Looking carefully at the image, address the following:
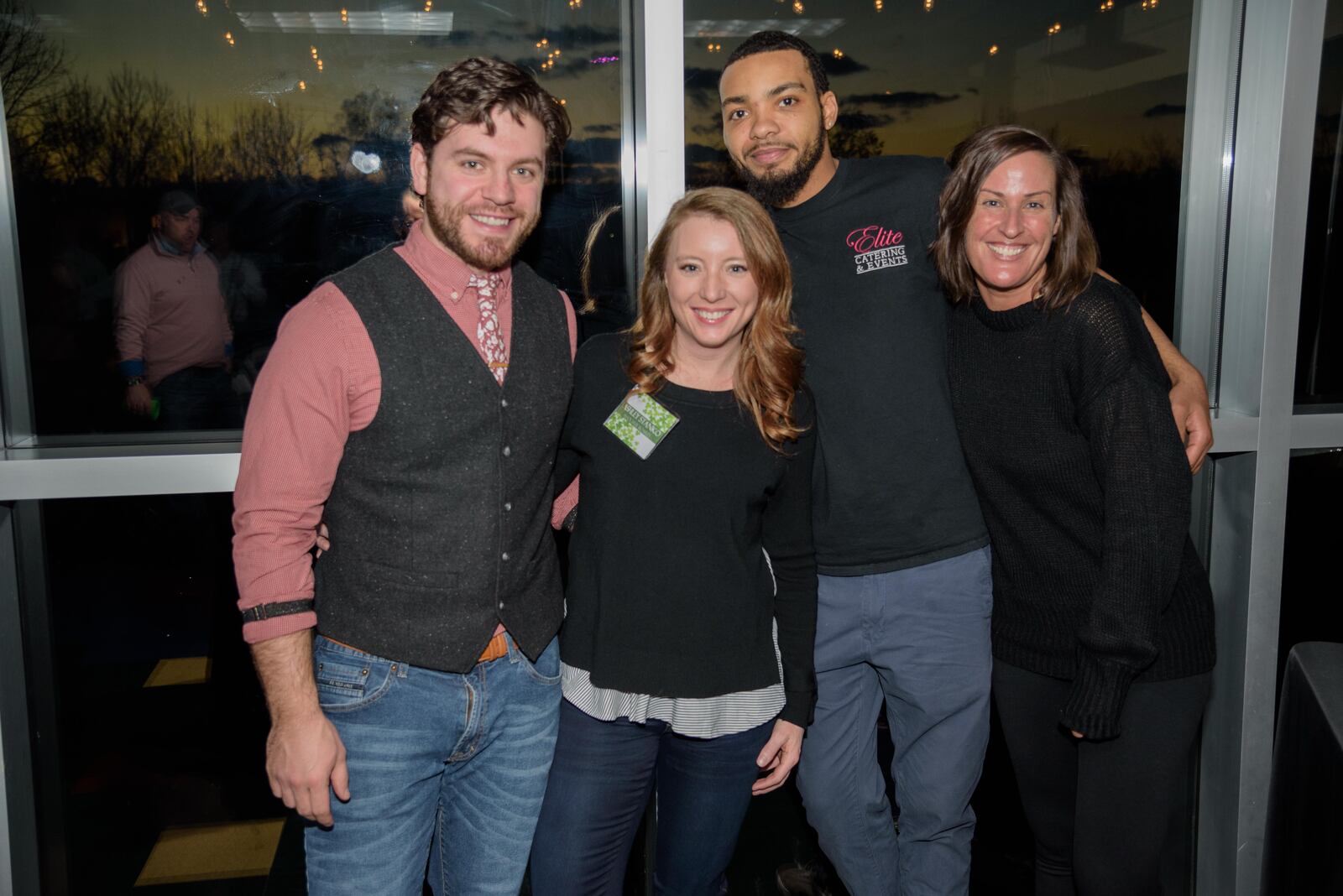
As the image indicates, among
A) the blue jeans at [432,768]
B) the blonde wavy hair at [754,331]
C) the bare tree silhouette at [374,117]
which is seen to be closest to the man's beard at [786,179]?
the blonde wavy hair at [754,331]

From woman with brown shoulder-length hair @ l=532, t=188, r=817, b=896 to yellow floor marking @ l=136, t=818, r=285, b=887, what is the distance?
1171mm

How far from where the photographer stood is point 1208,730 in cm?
273

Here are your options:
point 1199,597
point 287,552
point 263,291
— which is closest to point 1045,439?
point 1199,597

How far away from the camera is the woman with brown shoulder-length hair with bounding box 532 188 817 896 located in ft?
5.60

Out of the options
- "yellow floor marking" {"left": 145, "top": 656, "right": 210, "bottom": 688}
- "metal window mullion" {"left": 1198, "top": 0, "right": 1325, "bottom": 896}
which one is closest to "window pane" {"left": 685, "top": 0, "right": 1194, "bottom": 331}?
"metal window mullion" {"left": 1198, "top": 0, "right": 1325, "bottom": 896}

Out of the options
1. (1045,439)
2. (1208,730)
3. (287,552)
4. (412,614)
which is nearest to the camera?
(287,552)

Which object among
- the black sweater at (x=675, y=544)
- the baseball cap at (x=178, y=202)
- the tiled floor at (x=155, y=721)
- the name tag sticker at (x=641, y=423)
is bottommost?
the tiled floor at (x=155, y=721)

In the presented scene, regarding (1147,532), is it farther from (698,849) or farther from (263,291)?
(263,291)

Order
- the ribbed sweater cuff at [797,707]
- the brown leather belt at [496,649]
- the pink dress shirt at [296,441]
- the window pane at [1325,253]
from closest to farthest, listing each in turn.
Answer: the pink dress shirt at [296,441]
the brown leather belt at [496,649]
the ribbed sweater cuff at [797,707]
the window pane at [1325,253]

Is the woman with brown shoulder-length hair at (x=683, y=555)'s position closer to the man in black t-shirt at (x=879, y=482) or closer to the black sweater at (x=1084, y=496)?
the man in black t-shirt at (x=879, y=482)

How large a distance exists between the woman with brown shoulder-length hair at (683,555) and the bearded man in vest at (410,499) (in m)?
0.13

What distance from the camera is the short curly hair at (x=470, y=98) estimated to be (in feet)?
5.12

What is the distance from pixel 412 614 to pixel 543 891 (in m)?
0.62

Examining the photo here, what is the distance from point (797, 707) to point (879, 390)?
671 millimetres
